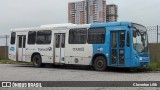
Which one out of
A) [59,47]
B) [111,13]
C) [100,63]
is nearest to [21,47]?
[59,47]

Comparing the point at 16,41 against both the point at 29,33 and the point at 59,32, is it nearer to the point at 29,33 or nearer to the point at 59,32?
the point at 29,33

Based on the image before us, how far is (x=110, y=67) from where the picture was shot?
22.2 metres

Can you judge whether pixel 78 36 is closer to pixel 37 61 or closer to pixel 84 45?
pixel 84 45

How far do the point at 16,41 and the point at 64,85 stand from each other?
13636 millimetres

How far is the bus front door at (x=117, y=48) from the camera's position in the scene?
66.8ft

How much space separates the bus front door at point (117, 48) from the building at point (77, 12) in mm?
11608

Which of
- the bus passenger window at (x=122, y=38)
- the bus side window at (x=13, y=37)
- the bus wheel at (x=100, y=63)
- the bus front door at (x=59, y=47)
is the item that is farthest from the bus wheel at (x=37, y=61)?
the bus passenger window at (x=122, y=38)

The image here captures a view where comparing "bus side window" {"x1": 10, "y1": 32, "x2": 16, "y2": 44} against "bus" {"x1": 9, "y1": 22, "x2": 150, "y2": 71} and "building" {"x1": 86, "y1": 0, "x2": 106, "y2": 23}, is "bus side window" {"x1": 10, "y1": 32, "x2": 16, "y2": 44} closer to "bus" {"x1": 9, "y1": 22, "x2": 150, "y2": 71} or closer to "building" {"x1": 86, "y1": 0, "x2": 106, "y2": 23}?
"bus" {"x1": 9, "y1": 22, "x2": 150, "y2": 71}

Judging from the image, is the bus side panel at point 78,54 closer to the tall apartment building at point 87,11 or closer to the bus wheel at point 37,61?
the bus wheel at point 37,61

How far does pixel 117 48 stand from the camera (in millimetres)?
20594

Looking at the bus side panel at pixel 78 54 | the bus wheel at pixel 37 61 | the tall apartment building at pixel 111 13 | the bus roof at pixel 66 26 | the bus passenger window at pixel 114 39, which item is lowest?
the bus wheel at pixel 37 61

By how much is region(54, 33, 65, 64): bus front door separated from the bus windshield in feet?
16.8

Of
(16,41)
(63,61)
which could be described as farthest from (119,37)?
(16,41)

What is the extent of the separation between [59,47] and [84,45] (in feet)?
7.12
